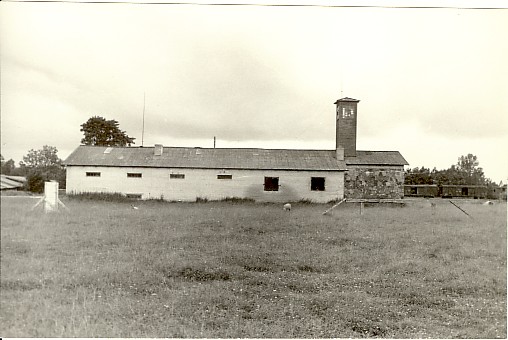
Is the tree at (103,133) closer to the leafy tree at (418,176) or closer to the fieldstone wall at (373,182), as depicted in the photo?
the fieldstone wall at (373,182)

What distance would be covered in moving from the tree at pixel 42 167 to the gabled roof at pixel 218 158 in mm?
387

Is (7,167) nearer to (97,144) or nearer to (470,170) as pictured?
(97,144)

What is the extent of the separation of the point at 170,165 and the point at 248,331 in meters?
2.17

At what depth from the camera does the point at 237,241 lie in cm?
423

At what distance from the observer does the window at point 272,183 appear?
14.9 feet

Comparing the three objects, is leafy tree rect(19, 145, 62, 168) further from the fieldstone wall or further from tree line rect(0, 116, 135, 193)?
the fieldstone wall

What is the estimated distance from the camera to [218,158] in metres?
4.54

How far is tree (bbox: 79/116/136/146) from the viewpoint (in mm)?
4219

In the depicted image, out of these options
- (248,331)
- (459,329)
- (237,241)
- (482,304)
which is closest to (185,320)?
(248,331)

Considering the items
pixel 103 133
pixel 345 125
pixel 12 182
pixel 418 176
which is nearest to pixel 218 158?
pixel 103 133

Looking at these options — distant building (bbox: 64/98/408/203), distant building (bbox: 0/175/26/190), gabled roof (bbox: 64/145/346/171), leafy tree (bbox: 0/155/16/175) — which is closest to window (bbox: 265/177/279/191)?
distant building (bbox: 64/98/408/203)

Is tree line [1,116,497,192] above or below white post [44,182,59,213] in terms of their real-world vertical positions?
above

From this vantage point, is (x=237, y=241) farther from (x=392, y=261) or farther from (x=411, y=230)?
(x=411, y=230)

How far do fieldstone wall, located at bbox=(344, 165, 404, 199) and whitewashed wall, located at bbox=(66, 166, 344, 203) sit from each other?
118 millimetres
